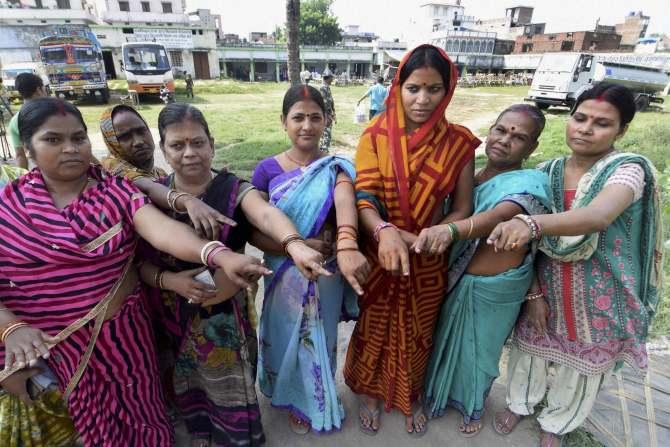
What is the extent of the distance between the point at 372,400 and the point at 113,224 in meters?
1.62

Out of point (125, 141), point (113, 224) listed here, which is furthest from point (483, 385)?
point (125, 141)

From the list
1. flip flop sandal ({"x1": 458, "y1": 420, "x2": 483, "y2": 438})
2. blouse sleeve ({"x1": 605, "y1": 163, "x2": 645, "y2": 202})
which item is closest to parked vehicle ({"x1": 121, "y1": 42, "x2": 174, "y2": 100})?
flip flop sandal ({"x1": 458, "y1": 420, "x2": 483, "y2": 438})

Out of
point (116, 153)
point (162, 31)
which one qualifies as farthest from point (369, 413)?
point (162, 31)

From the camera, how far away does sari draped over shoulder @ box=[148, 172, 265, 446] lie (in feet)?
5.32

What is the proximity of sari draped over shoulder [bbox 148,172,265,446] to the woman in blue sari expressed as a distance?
160 mm

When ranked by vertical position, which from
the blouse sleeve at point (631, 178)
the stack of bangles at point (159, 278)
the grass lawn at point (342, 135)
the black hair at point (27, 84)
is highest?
the black hair at point (27, 84)

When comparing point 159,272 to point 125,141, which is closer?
point 159,272

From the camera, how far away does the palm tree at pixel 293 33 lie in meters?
7.28

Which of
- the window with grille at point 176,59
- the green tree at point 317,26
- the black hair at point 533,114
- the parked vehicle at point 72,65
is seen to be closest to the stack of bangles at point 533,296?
the black hair at point 533,114

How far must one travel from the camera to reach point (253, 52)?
114 ft

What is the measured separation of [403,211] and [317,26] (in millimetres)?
42310

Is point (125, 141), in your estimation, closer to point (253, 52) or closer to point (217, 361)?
point (217, 361)

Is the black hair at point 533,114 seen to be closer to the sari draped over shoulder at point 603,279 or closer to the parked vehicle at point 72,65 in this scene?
the sari draped over shoulder at point 603,279

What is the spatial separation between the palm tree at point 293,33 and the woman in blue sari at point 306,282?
6068 mm
